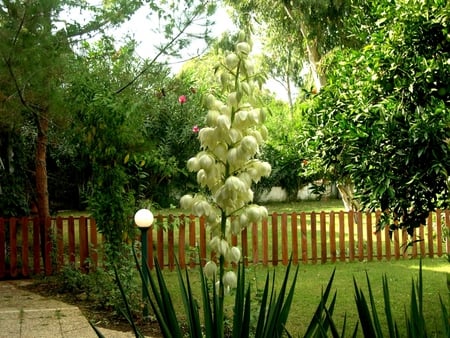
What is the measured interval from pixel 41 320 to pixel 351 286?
4.37 meters

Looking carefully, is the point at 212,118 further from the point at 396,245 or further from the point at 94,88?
the point at 396,245

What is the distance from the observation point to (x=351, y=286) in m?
8.59

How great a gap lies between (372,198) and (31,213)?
291 inches

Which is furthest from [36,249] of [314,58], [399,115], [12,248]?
[314,58]

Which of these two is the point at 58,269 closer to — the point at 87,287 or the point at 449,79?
the point at 87,287

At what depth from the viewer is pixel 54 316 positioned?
631 centimetres

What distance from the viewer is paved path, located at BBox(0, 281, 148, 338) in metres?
5.62

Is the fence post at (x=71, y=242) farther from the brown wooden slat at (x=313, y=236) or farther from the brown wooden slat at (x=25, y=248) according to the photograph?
the brown wooden slat at (x=313, y=236)

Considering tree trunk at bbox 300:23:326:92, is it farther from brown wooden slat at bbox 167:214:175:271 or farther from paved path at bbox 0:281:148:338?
paved path at bbox 0:281:148:338

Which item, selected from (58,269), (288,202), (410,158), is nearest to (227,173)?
(410,158)

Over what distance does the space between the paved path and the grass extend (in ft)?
4.43

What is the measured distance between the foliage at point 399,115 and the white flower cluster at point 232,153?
6.96 ft

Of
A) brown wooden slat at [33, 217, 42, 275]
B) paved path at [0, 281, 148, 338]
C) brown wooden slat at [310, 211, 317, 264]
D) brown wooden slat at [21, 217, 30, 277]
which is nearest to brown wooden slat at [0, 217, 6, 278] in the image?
brown wooden slat at [21, 217, 30, 277]

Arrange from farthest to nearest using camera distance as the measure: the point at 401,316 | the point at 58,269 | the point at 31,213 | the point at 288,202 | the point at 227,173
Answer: the point at 288,202 → the point at 31,213 → the point at 58,269 → the point at 401,316 → the point at 227,173
